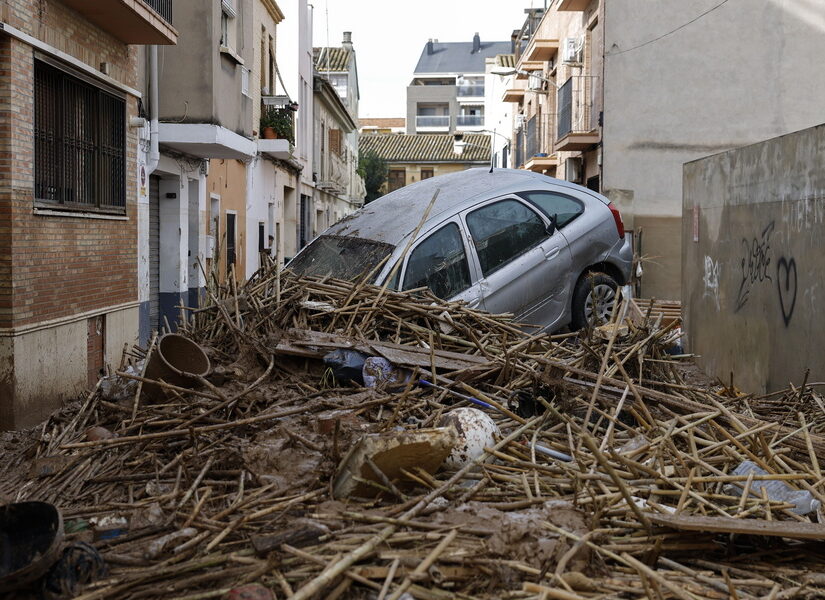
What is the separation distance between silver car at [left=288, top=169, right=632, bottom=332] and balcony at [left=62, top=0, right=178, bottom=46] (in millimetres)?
3412

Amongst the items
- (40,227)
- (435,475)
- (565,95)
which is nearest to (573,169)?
(565,95)

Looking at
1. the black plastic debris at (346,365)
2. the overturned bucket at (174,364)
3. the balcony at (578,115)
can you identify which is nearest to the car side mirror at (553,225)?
the black plastic debris at (346,365)

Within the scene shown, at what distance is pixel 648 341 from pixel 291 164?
873 inches

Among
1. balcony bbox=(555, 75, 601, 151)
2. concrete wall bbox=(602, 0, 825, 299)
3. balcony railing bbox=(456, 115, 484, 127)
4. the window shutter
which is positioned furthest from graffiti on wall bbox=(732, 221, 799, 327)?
balcony railing bbox=(456, 115, 484, 127)

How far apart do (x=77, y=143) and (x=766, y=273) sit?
7427 mm

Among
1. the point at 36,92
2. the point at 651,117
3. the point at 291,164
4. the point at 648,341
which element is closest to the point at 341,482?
the point at 648,341

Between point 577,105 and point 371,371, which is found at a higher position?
point 577,105

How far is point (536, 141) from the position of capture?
3284cm

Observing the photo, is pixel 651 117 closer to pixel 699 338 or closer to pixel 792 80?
pixel 792 80

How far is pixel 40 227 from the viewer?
31.2 feet

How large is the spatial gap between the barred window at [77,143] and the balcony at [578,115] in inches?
533

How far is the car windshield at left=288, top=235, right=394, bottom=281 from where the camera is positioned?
911 cm

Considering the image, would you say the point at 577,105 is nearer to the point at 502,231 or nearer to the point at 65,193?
the point at 502,231

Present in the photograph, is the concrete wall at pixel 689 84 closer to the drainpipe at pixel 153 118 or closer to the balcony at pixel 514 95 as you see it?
the drainpipe at pixel 153 118
